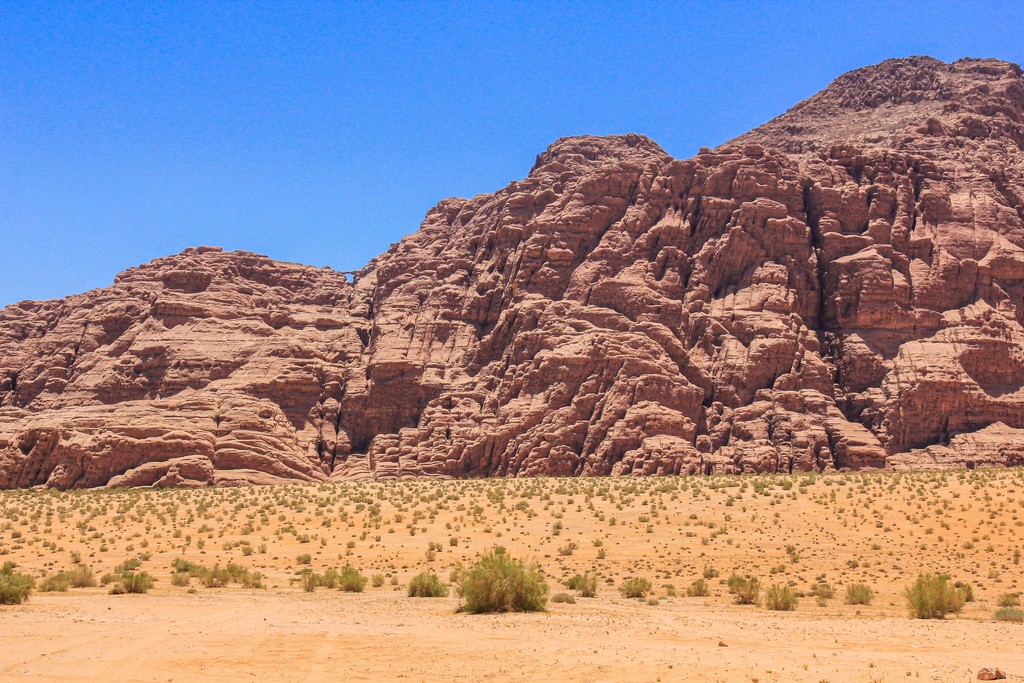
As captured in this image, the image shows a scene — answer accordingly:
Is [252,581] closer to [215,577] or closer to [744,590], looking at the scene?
→ [215,577]

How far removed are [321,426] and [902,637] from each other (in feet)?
187

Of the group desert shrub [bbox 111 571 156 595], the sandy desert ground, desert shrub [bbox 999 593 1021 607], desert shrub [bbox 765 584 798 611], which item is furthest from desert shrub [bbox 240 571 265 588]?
desert shrub [bbox 999 593 1021 607]

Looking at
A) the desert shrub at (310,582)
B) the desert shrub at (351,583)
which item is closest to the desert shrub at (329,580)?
the desert shrub at (310,582)

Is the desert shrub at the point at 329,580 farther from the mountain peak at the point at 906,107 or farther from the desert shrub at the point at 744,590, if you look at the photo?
the mountain peak at the point at 906,107

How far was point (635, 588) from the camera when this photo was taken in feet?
83.0

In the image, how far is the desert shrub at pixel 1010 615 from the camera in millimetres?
20580

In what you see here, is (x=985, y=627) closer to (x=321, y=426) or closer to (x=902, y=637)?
(x=902, y=637)

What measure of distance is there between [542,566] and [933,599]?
1288 cm

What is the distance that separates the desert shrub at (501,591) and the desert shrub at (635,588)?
4.23 meters

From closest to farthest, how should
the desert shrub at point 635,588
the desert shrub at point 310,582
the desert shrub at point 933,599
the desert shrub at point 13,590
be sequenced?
the desert shrub at point 933,599, the desert shrub at point 13,590, the desert shrub at point 635,588, the desert shrub at point 310,582

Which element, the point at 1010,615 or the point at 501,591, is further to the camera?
the point at 501,591

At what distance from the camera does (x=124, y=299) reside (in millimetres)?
78125

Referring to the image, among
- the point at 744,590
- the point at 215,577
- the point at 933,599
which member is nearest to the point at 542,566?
the point at 744,590

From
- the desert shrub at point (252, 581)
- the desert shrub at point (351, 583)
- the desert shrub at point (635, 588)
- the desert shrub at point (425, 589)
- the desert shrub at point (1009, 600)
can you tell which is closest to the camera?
the desert shrub at point (1009, 600)
